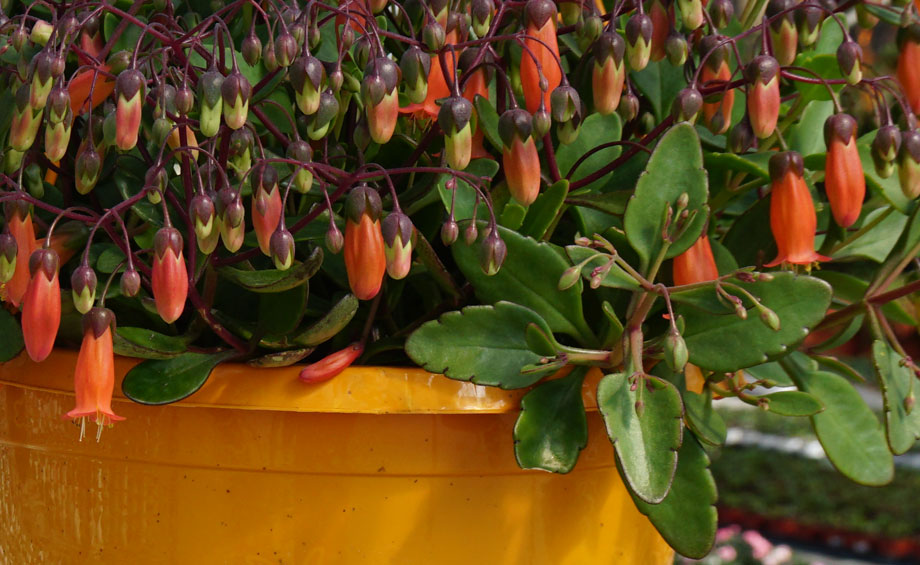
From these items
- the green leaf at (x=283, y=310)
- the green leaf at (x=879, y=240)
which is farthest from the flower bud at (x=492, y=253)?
the green leaf at (x=879, y=240)

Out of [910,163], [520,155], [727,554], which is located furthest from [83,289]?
[727,554]

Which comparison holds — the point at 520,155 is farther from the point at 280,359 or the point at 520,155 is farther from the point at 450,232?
the point at 280,359

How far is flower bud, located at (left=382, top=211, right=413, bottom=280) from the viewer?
1.67ft

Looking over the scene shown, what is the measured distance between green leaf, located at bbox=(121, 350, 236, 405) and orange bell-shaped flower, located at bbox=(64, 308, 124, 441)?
2 centimetres

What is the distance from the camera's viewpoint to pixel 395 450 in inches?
22.5

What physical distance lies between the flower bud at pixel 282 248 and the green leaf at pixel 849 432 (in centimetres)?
35

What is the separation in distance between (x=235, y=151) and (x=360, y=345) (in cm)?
13

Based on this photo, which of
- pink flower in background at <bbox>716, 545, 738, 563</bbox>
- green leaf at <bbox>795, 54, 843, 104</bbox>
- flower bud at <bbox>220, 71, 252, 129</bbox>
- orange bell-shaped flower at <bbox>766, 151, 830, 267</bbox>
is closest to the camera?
flower bud at <bbox>220, 71, 252, 129</bbox>

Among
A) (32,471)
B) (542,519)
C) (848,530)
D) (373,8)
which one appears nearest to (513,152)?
(373,8)

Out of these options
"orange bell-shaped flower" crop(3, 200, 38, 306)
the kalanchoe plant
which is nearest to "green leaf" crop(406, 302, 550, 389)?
the kalanchoe plant

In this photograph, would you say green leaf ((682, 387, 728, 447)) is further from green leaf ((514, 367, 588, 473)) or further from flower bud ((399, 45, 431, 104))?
flower bud ((399, 45, 431, 104))

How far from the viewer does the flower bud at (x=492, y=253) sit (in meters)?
0.52

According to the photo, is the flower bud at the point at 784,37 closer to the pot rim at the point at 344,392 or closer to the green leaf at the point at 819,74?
the green leaf at the point at 819,74

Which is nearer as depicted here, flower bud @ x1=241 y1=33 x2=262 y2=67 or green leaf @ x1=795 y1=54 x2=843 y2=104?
flower bud @ x1=241 y1=33 x2=262 y2=67
